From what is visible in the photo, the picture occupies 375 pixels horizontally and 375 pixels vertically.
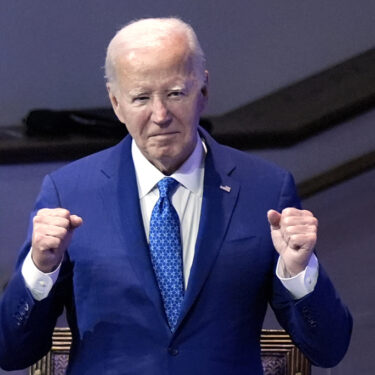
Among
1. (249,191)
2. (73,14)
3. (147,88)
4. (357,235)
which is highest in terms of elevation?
(147,88)

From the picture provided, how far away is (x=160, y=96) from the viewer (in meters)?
2.13

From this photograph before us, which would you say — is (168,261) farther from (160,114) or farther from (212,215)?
(160,114)

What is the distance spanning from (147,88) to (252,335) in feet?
1.48

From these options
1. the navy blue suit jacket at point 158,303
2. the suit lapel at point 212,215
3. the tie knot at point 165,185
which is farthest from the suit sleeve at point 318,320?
the tie knot at point 165,185

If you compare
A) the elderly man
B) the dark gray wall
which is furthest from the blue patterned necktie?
the dark gray wall

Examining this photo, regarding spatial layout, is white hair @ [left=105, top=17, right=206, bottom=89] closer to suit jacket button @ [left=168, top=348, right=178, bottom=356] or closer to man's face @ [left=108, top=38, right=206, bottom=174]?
man's face @ [left=108, top=38, right=206, bottom=174]

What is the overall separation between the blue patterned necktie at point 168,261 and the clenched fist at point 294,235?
176 millimetres

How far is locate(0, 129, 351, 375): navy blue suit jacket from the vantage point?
215 centimetres

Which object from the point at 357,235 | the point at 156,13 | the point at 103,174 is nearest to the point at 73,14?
the point at 156,13

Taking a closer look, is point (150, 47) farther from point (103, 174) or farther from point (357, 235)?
point (357, 235)

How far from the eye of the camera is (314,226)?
2061 millimetres

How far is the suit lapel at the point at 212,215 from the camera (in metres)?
2.15

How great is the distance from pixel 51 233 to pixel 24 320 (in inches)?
7.2

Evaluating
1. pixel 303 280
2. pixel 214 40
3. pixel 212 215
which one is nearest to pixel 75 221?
pixel 212 215
